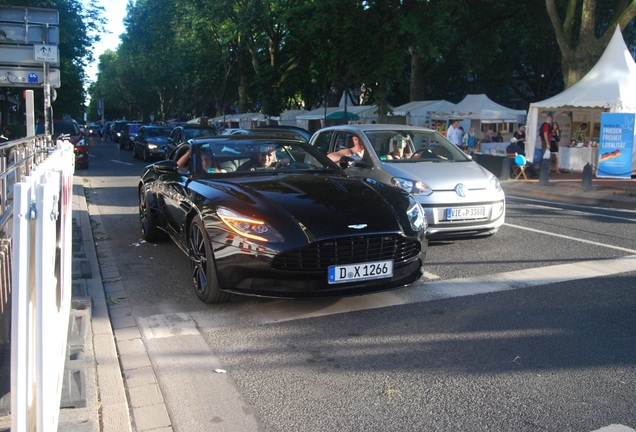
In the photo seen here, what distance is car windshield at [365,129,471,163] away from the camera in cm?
904

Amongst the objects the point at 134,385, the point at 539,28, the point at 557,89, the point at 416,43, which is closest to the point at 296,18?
the point at 416,43

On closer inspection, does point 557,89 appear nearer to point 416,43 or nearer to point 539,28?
point 539,28

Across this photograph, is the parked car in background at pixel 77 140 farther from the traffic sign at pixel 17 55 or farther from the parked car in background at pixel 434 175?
the parked car in background at pixel 434 175

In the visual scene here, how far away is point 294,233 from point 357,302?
3.43ft

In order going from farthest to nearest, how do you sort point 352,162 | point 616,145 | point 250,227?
1. point 616,145
2. point 352,162
3. point 250,227

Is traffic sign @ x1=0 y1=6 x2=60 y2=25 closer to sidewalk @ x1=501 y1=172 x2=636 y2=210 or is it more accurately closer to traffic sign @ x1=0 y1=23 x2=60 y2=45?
traffic sign @ x1=0 y1=23 x2=60 y2=45

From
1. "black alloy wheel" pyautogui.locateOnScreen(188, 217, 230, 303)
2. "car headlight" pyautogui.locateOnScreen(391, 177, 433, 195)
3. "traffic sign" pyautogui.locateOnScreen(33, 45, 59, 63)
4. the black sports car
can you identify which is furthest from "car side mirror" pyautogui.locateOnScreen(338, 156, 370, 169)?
"traffic sign" pyautogui.locateOnScreen(33, 45, 59, 63)

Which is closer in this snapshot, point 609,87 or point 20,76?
point 20,76

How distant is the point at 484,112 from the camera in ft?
94.3

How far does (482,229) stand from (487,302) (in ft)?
8.07

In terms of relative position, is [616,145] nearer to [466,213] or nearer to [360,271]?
[466,213]

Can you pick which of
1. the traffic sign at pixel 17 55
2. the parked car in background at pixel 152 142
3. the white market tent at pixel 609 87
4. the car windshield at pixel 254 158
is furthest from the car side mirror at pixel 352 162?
the parked car in background at pixel 152 142

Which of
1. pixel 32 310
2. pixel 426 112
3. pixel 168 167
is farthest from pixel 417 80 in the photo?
pixel 32 310

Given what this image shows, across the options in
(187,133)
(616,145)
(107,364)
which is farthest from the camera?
(187,133)
